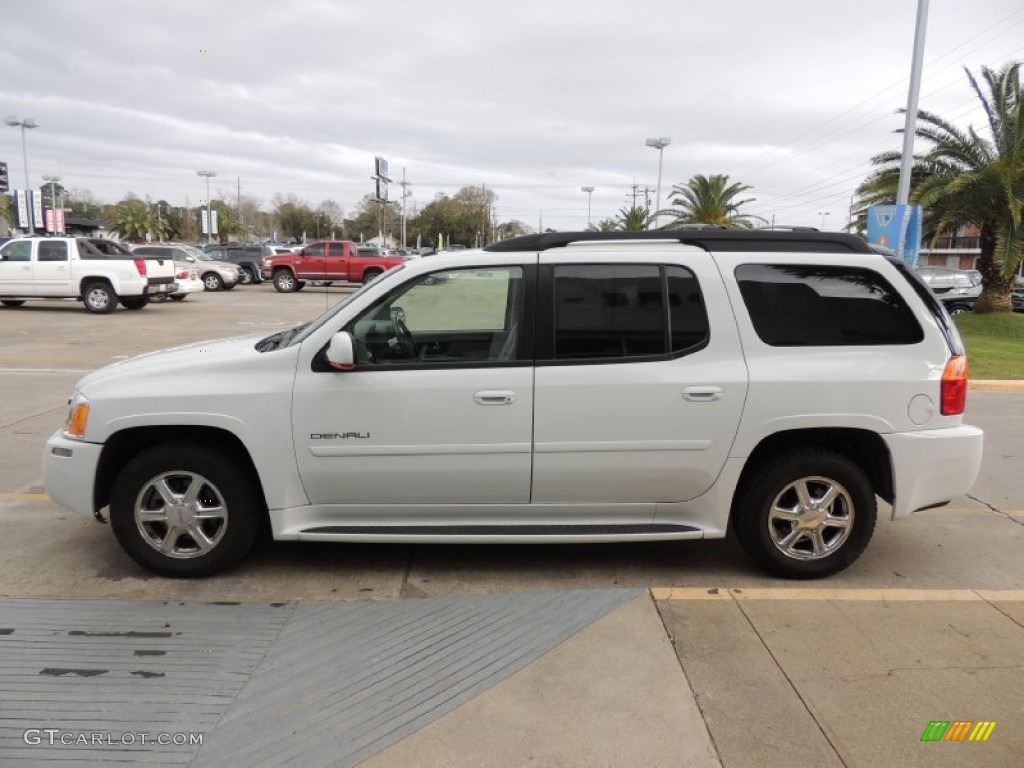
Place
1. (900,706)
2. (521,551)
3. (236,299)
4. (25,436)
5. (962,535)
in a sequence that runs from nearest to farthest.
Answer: (900,706) → (521,551) → (962,535) → (25,436) → (236,299)

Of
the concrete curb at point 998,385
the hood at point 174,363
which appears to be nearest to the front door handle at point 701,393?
the hood at point 174,363

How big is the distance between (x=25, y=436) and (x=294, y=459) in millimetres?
4503

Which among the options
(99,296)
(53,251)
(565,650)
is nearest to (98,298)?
(99,296)

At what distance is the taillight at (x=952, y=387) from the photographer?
3869 millimetres

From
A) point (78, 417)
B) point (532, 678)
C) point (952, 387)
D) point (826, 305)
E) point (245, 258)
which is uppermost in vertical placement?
point (245, 258)

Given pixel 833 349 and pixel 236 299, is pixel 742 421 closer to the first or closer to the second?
pixel 833 349

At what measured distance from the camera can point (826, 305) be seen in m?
3.92

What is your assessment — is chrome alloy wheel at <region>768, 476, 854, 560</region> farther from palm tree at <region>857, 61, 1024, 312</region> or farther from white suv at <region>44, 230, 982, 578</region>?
palm tree at <region>857, 61, 1024, 312</region>

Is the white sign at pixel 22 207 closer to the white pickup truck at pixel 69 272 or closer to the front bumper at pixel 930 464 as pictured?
the white pickup truck at pixel 69 272

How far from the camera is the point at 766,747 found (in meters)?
2.64

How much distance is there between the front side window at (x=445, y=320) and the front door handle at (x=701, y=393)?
A: 0.90 metres

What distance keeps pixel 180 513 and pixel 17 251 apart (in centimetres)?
1870

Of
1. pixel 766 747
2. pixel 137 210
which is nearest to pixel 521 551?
pixel 766 747

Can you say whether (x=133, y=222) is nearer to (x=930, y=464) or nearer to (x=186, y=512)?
(x=186, y=512)
